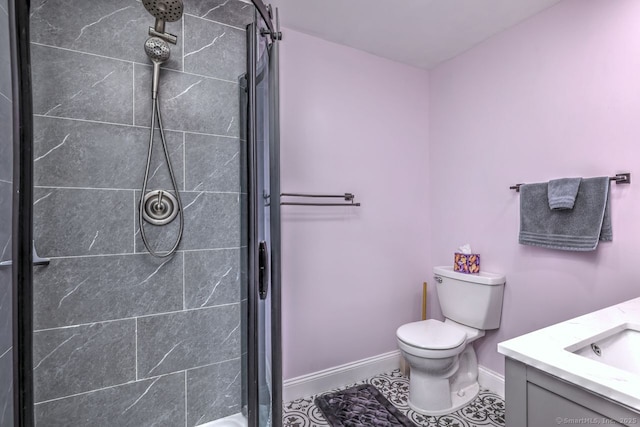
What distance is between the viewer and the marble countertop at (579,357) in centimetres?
63

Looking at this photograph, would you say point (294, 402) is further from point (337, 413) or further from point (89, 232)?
point (89, 232)

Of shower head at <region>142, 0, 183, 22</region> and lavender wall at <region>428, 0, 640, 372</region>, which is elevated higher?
shower head at <region>142, 0, 183, 22</region>

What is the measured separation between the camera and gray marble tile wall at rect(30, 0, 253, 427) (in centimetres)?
118

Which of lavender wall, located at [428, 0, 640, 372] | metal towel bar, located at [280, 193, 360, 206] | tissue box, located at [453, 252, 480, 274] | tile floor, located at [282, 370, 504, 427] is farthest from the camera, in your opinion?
tissue box, located at [453, 252, 480, 274]

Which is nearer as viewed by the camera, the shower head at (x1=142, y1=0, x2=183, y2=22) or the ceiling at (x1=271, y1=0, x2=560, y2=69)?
the shower head at (x1=142, y1=0, x2=183, y2=22)

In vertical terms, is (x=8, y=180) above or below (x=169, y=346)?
above

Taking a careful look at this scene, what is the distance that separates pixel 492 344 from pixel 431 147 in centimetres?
149

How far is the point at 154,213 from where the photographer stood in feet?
4.45

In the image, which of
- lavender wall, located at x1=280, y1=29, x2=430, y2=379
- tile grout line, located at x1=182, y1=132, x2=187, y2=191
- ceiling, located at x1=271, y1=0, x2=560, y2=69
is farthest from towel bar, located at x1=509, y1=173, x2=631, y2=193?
tile grout line, located at x1=182, y1=132, x2=187, y2=191

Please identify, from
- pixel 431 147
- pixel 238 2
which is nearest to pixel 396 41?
pixel 431 147

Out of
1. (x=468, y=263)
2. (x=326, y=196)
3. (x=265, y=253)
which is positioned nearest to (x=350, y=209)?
(x=326, y=196)

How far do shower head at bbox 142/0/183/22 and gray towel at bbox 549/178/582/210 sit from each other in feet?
6.59

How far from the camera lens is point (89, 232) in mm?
1243

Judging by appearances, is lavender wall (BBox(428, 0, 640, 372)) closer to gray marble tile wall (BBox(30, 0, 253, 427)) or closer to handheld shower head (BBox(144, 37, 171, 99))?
gray marble tile wall (BBox(30, 0, 253, 427))
